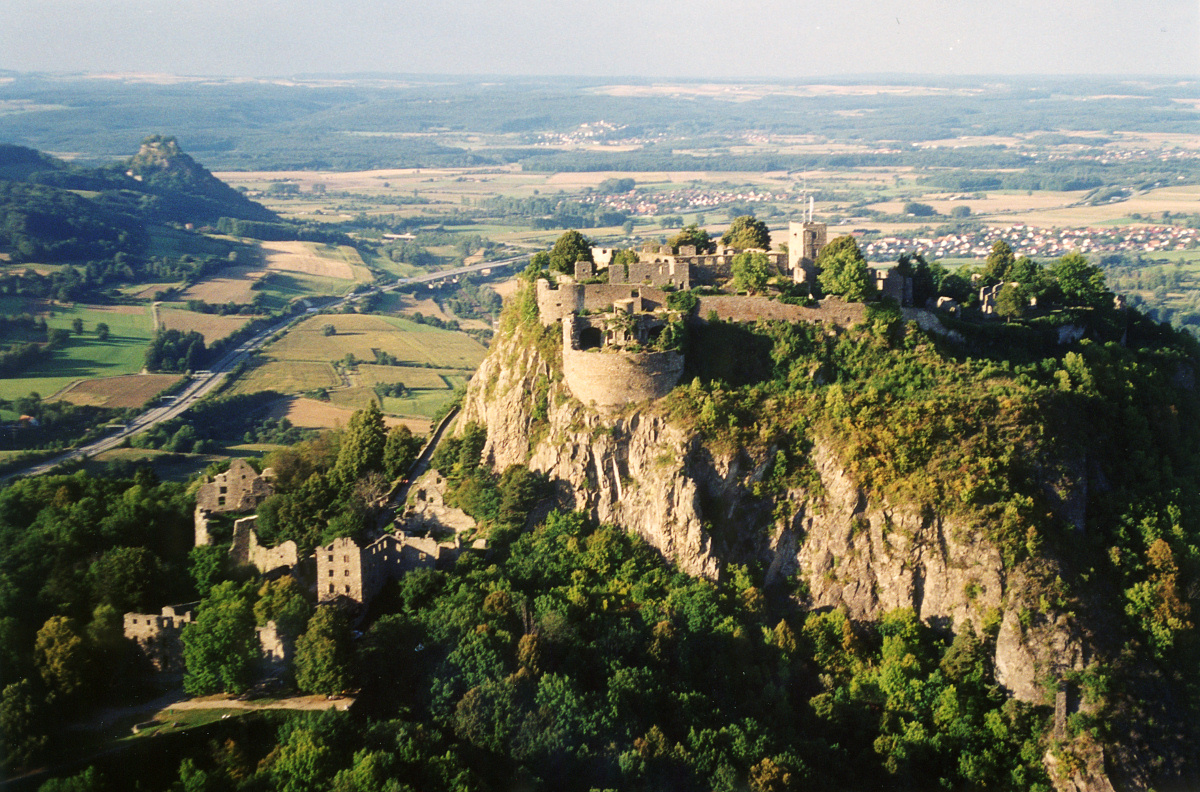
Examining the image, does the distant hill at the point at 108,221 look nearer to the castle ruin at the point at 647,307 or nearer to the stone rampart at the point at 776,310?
the castle ruin at the point at 647,307

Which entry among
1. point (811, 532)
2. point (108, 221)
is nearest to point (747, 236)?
point (811, 532)

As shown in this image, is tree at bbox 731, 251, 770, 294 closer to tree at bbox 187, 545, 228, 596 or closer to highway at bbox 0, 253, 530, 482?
tree at bbox 187, 545, 228, 596

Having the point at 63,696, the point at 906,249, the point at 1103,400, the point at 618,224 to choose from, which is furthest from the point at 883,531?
the point at 618,224

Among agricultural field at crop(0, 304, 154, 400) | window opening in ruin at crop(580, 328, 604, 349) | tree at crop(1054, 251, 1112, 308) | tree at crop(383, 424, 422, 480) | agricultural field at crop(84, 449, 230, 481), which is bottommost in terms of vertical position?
agricultural field at crop(84, 449, 230, 481)

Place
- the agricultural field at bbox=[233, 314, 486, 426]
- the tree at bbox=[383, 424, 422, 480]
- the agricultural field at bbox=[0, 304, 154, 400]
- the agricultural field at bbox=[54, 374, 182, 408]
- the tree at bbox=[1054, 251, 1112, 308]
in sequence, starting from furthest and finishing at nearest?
the agricultural field at bbox=[233, 314, 486, 426] → the agricultural field at bbox=[0, 304, 154, 400] → the agricultural field at bbox=[54, 374, 182, 408] → the tree at bbox=[1054, 251, 1112, 308] → the tree at bbox=[383, 424, 422, 480]

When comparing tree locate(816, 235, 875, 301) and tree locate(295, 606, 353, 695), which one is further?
tree locate(816, 235, 875, 301)

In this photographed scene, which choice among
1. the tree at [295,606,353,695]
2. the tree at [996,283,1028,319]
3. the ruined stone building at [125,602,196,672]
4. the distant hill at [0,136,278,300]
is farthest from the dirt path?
the distant hill at [0,136,278,300]

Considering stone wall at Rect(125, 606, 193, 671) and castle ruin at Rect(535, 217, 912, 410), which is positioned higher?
castle ruin at Rect(535, 217, 912, 410)

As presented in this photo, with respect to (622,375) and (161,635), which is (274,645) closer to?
(161,635)

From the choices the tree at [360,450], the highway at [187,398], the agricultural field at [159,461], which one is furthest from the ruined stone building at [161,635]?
the highway at [187,398]
